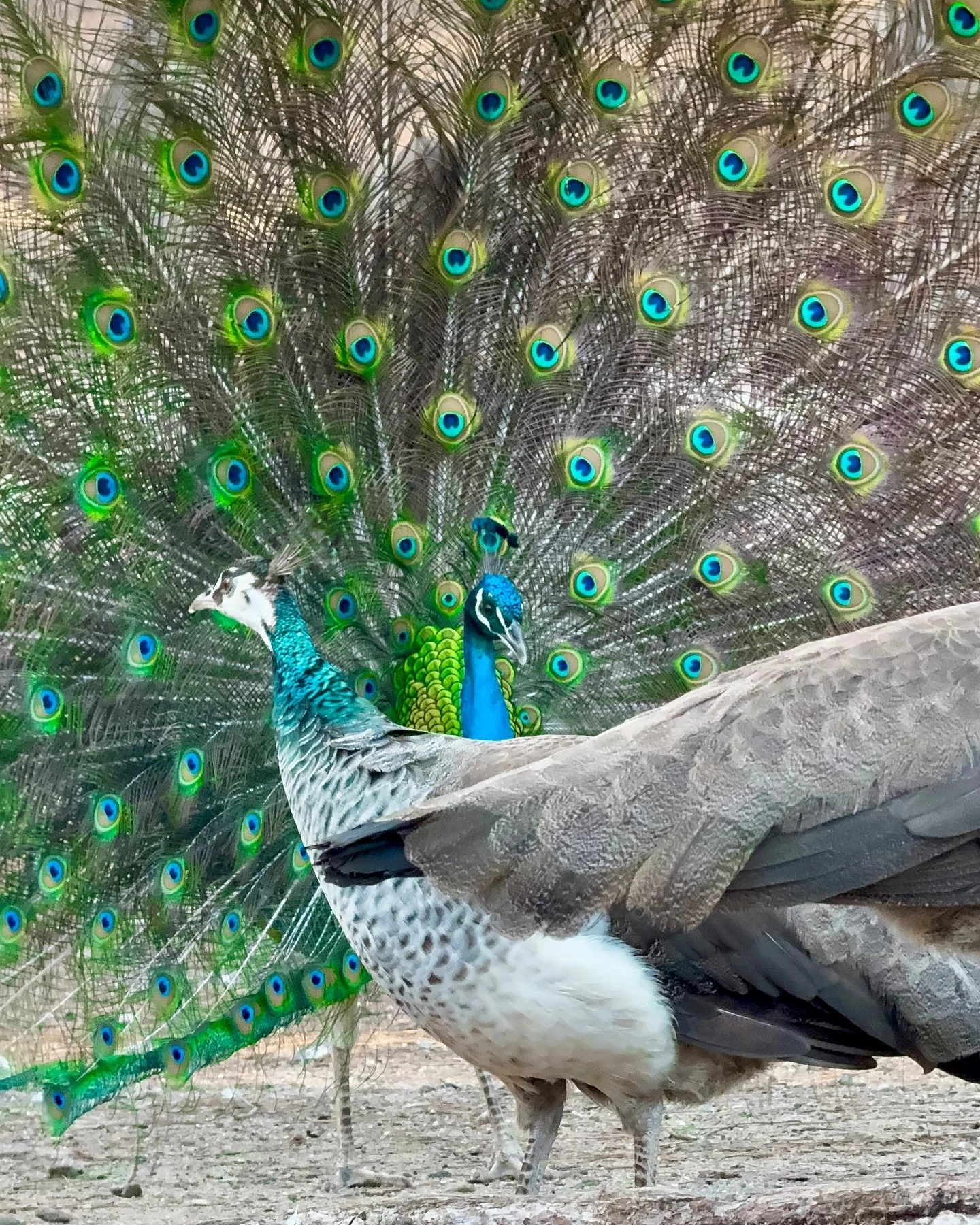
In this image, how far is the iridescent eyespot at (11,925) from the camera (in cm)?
352

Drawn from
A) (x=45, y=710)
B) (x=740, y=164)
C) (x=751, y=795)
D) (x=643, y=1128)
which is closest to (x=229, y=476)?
(x=45, y=710)

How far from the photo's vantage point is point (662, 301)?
12.2ft

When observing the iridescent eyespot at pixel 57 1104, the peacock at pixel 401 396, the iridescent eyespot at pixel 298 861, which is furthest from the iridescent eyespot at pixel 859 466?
the iridescent eyespot at pixel 57 1104

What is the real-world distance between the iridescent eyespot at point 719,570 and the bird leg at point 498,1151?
46.7 inches

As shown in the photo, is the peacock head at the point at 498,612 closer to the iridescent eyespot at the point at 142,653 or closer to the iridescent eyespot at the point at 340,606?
the iridescent eyespot at the point at 340,606

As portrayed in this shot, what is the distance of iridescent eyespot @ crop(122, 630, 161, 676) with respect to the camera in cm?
359

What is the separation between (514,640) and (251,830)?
0.78m

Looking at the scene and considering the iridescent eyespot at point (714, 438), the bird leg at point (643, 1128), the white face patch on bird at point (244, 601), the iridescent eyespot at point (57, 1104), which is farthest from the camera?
the iridescent eyespot at point (714, 438)

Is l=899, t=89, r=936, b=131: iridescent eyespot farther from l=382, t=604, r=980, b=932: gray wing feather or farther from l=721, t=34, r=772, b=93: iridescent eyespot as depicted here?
l=382, t=604, r=980, b=932: gray wing feather

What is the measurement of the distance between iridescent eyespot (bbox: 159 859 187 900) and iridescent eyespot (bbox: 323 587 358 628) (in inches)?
24.9

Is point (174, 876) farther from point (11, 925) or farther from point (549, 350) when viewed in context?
point (549, 350)

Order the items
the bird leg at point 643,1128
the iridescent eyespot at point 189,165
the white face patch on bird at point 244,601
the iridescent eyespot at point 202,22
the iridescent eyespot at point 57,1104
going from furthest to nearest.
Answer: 1. the iridescent eyespot at point 189,165
2. the iridescent eyespot at point 202,22
3. the iridescent eyespot at point 57,1104
4. the white face patch on bird at point 244,601
5. the bird leg at point 643,1128

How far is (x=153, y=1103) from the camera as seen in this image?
12.4 feet

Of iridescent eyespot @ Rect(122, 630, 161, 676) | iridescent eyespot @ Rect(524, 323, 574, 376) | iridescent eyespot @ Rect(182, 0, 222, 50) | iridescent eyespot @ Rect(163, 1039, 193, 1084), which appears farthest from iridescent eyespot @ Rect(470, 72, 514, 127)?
iridescent eyespot @ Rect(163, 1039, 193, 1084)
